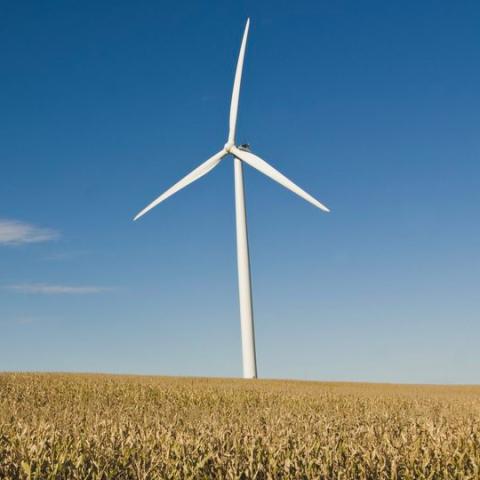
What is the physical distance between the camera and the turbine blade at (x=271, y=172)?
46.5 metres

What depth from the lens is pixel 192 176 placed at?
50.5m

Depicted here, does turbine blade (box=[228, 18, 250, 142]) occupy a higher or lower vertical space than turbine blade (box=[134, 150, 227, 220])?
higher

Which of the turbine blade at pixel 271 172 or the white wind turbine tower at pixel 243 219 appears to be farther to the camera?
the white wind turbine tower at pixel 243 219

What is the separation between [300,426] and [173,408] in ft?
39.0

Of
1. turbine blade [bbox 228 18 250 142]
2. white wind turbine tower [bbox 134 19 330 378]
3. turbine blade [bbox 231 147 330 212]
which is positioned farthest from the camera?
turbine blade [bbox 228 18 250 142]

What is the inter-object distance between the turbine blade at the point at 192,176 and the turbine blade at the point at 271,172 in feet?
4.46

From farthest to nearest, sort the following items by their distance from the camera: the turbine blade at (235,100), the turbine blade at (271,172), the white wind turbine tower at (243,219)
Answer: the turbine blade at (235,100)
the white wind turbine tower at (243,219)
the turbine blade at (271,172)

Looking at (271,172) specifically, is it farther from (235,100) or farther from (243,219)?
(235,100)

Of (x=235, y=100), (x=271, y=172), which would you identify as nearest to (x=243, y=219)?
(x=271, y=172)

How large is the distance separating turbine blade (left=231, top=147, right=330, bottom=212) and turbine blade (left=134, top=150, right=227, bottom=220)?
1.36 metres

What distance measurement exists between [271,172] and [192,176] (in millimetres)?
5861

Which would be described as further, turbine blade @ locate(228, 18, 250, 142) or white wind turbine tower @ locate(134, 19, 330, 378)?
turbine blade @ locate(228, 18, 250, 142)

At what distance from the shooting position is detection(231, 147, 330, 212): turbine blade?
4650 cm

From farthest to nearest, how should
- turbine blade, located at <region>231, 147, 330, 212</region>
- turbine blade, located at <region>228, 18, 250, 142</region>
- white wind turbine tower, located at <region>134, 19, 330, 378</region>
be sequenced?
turbine blade, located at <region>228, 18, 250, 142</region>, white wind turbine tower, located at <region>134, 19, 330, 378</region>, turbine blade, located at <region>231, 147, 330, 212</region>
